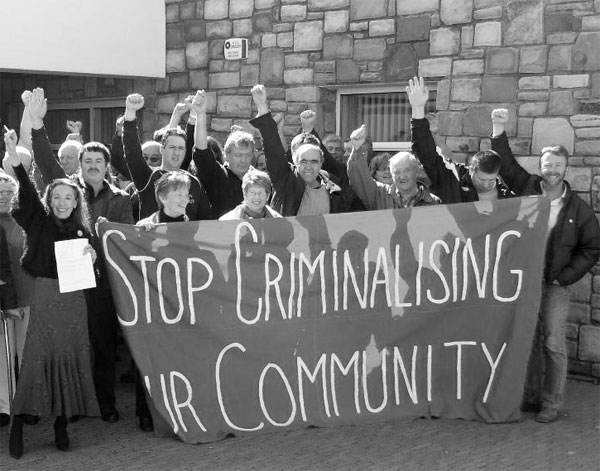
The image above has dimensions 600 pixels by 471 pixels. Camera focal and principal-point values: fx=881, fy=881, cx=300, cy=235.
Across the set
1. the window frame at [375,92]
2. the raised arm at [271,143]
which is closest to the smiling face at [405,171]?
the raised arm at [271,143]

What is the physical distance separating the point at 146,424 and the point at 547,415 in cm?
252

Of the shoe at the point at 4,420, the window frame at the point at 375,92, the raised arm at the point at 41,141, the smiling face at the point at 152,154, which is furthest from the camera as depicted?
the window frame at the point at 375,92

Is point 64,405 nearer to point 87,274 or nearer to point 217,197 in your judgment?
point 87,274

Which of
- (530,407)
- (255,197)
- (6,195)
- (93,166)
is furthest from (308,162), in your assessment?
(530,407)

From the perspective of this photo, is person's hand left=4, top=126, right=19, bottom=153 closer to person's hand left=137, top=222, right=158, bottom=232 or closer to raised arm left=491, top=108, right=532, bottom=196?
person's hand left=137, top=222, right=158, bottom=232

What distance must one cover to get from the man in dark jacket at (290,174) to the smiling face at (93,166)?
0.99 metres

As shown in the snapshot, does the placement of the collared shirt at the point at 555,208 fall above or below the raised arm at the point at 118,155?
below

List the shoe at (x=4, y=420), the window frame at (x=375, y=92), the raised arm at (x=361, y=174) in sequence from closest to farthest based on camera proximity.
A: the shoe at (x=4, y=420), the raised arm at (x=361, y=174), the window frame at (x=375, y=92)

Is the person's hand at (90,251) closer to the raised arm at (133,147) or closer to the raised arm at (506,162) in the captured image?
the raised arm at (133,147)

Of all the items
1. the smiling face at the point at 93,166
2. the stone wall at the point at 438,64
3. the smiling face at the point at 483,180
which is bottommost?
the smiling face at the point at 483,180

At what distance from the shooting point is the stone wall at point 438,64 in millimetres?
6707

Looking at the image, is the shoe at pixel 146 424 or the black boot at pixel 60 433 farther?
the shoe at pixel 146 424

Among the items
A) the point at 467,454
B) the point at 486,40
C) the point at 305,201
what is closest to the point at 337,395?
the point at 467,454

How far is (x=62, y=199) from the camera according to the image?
193 inches
